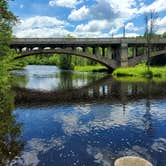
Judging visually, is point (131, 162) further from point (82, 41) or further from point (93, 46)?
point (93, 46)

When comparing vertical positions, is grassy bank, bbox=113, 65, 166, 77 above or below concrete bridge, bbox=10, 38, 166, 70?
below

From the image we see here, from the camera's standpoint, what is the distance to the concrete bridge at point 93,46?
7538 centimetres

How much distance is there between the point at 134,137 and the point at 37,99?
20.8 metres

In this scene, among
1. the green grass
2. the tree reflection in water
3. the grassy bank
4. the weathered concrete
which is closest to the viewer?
the weathered concrete

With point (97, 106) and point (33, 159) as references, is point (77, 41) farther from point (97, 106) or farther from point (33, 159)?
point (33, 159)

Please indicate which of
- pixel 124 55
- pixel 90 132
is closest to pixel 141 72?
pixel 124 55

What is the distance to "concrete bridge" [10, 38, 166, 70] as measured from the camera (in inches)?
2968

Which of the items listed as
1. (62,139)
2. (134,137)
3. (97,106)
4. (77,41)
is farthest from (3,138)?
(77,41)

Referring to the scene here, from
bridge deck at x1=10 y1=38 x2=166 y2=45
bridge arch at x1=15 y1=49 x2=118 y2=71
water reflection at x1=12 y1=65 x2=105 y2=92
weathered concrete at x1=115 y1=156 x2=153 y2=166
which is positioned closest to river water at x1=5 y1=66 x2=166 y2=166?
weathered concrete at x1=115 y1=156 x2=153 y2=166

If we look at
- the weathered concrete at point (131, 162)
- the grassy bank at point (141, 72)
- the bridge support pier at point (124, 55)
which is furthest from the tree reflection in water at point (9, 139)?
the bridge support pier at point (124, 55)

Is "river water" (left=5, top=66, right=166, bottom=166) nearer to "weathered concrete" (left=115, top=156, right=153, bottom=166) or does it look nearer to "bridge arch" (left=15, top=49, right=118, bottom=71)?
"weathered concrete" (left=115, top=156, right=153, bottom=166)

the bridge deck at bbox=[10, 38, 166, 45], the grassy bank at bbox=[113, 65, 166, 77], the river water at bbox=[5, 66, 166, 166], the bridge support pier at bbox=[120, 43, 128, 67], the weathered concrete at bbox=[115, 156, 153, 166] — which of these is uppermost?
the bridge deck at bbox=[10, 38, 166, 45]

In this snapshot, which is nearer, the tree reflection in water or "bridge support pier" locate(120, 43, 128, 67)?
the tree reflection in water

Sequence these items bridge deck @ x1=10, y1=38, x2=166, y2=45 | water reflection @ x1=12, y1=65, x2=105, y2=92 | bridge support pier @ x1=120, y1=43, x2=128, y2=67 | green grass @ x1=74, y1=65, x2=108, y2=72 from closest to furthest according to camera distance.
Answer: water reflection @ x1=12, y1=65, x2=105, y2=92 < bridge deck @ x1=10, y1=38, x2=166, y2=45 < bridge support pier @ x1=120, y1=43, x2=128, y2=67 < green grass @ x1=74, y1=65, x2=108, y2=72
